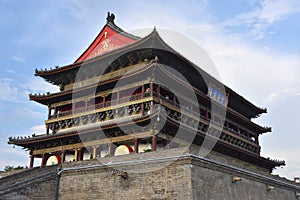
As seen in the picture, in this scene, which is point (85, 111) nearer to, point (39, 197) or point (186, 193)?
point (39, 197)

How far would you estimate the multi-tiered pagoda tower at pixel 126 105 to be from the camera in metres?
19.7

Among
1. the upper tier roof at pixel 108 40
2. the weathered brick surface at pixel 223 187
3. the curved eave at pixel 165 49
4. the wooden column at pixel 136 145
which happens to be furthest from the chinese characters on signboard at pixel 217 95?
the weathered brick surface at pixel 223 187

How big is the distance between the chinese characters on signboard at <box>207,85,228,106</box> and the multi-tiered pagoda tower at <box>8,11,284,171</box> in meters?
0.08

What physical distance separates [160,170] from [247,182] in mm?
4376

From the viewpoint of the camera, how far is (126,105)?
20672 mm

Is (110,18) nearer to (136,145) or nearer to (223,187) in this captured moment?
(136,145)

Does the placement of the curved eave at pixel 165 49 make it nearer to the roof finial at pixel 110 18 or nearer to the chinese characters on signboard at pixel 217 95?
the chinese characters on signboard at pixel 217 95

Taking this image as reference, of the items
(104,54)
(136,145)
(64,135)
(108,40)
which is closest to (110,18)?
(108,40)

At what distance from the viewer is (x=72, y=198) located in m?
13.6

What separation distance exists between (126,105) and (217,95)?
8.99 metres

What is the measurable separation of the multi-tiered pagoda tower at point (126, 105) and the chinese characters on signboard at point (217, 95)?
0.08 m

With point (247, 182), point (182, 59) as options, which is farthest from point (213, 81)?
point (247, 182)

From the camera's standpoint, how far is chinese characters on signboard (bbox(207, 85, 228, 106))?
85.0 feet

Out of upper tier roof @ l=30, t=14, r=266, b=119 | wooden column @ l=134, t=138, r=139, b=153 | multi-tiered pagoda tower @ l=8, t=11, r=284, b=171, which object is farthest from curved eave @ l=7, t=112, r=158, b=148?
upper tier roof @ l=30, t=14, r=266, b=119
